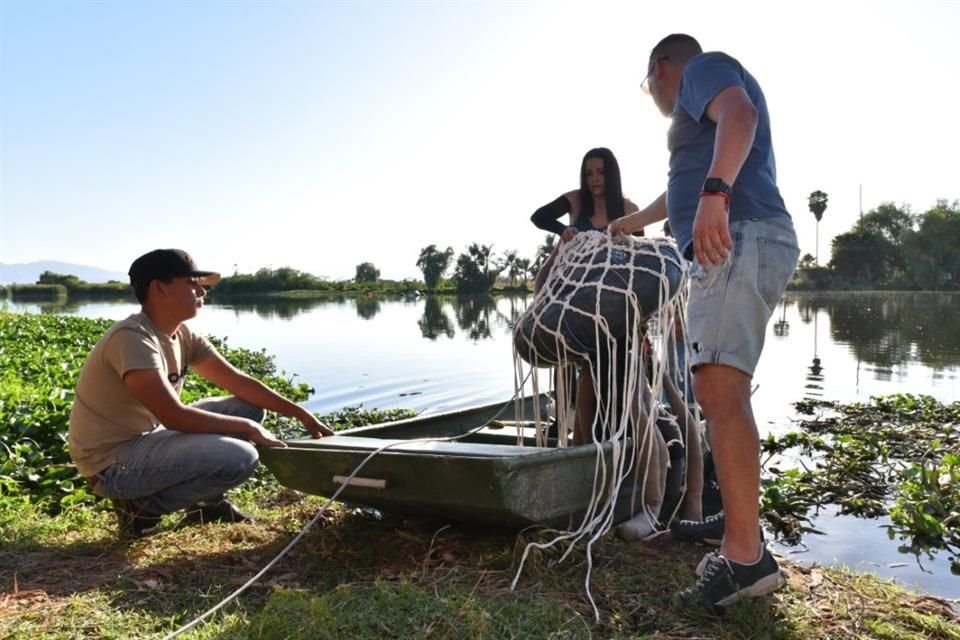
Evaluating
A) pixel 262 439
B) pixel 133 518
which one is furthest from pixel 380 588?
pixel 133 518

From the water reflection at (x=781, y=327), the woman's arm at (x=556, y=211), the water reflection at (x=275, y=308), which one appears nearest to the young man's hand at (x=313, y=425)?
the woman's arm at (x=556, y=211)

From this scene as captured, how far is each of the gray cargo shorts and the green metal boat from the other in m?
0.79

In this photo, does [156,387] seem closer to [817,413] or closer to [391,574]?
[391,574]

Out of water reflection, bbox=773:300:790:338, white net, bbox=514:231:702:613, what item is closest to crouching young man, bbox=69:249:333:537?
white net, bbox=514:231:702:613

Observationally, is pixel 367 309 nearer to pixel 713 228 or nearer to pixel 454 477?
pixel 454 477

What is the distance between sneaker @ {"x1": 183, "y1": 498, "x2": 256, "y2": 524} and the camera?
3873 mm

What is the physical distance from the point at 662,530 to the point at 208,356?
244cm

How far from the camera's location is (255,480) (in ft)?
16.5

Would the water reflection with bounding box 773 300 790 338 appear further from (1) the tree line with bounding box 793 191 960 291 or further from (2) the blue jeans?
(1) the tree line with bounding box 793 191 960 291


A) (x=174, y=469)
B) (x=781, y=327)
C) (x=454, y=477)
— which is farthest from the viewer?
(x=781, y=327)

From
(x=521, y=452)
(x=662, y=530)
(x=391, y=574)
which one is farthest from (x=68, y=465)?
(x=662, y=530)

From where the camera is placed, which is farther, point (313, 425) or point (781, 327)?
point (781, 327)

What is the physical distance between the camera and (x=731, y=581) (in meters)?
2.60

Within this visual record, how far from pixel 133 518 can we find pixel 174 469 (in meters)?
0.38
